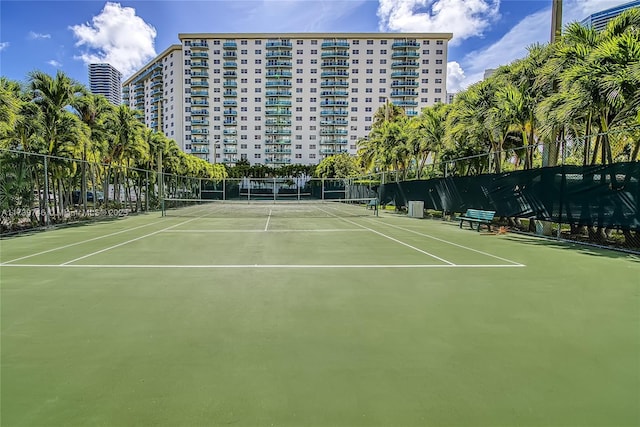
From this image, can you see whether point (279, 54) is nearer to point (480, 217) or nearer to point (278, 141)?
point (278, 141)

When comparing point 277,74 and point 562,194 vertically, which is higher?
point 277,74

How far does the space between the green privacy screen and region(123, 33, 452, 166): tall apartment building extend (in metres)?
86.5

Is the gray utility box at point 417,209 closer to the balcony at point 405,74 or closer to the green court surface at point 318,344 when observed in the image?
the green court surface at point 318,344

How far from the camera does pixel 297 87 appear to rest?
10131 cm

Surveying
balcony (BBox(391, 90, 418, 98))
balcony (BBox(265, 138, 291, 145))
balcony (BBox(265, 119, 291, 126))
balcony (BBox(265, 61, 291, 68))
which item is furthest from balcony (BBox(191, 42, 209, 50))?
balcony (BBox(391, 90, 418, 98))

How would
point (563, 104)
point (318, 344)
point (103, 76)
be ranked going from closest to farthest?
point (318, 344) < point (563, 104) < point (103, 76)

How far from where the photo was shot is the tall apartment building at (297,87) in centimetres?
9994

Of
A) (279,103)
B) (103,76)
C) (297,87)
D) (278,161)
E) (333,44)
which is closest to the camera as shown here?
(333,44)

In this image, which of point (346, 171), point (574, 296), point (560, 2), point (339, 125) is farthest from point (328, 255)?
point (339, 125)

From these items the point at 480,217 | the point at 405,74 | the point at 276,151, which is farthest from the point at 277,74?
the point at 480,217

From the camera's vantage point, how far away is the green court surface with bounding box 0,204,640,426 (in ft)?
7.89

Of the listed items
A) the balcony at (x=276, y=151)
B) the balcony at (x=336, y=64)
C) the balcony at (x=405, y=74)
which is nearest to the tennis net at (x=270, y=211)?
the balcony at (x=276, y=151)

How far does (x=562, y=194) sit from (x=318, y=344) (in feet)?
35.7

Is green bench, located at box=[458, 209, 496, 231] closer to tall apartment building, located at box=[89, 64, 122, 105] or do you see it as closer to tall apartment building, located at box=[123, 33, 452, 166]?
tall apartment building, located at box=[123, 33, 452, 166]
